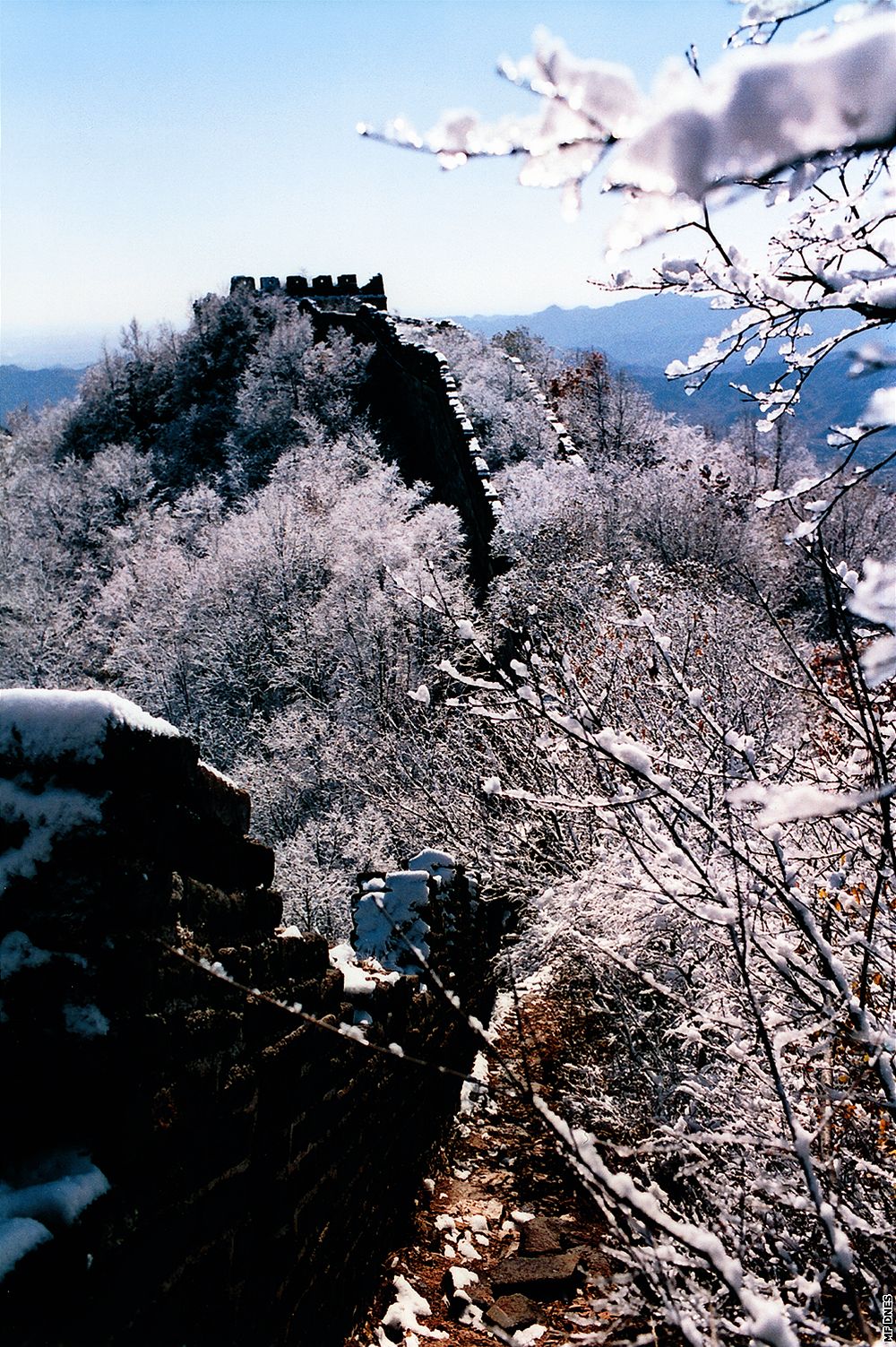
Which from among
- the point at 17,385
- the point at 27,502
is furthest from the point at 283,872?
the point at 17,385

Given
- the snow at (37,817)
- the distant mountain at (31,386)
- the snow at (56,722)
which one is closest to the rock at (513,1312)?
the snow at (37,817)

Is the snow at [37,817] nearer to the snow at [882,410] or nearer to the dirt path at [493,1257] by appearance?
the snow at [882,410]

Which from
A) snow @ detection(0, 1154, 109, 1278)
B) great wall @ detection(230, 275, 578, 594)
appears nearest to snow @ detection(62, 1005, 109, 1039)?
snow @ detection(0, 1154, 109, 1278)

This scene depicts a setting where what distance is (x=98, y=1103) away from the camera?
5.76ft

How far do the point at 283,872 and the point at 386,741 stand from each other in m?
2.68

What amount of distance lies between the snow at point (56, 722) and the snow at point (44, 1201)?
0.77m

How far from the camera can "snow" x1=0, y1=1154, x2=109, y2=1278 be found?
4.79 feet

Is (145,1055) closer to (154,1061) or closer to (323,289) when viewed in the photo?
(154,1061)

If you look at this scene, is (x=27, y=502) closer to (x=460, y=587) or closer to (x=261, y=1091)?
(x=460, y=587)

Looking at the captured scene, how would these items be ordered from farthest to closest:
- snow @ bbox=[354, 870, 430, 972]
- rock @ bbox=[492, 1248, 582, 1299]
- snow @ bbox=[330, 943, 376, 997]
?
1. snow @ bbox=[354, 870, 430, 972]
2. snow @ bbox=[330, 943, 376, 997]
3. rock @ bbox=[492, 1248, 582, 1299]

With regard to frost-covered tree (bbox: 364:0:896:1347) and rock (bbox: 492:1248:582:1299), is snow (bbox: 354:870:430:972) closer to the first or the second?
frost-covered tree (bbox: 364:0:896:1347)

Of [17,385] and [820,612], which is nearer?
[820,612]

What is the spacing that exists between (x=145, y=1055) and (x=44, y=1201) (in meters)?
0.33

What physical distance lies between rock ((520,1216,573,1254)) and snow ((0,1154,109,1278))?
9.70 feet
